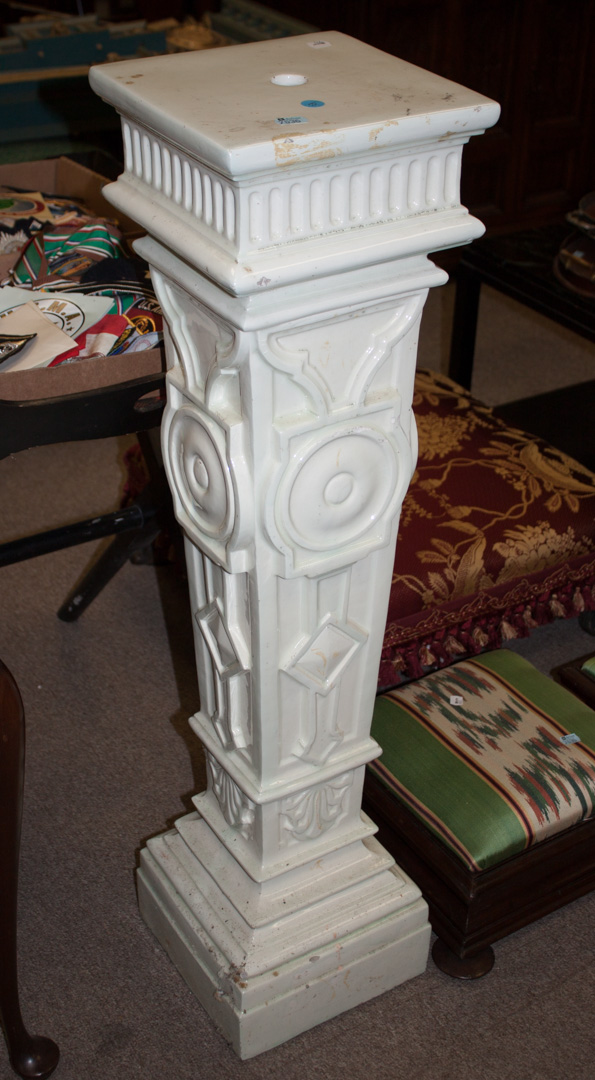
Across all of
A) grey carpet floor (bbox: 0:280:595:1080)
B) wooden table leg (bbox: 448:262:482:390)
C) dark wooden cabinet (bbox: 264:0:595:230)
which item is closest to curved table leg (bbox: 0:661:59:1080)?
grey carpet floor (bbox: 0:280:595:1080)

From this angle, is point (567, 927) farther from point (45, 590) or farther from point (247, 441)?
point (45, 590)

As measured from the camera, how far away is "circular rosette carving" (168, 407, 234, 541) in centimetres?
106

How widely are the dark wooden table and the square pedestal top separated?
1.28 metres

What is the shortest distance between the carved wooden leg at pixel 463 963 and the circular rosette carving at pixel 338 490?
2.44ft

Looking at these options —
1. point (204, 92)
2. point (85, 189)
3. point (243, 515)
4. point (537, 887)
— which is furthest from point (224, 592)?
point (85, 189)

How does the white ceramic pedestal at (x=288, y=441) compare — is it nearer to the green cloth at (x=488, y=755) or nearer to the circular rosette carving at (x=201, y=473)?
the circular rosette carving at (x=201, y=473)

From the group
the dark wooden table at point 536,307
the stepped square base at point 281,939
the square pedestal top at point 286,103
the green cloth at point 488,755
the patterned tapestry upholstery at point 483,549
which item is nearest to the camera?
the square pedestal top at point 286,103

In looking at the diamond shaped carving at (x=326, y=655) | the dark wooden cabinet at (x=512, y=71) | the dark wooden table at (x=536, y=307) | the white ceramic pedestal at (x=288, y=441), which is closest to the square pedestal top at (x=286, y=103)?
the white ceramic pedestal at (x=288, y=441)

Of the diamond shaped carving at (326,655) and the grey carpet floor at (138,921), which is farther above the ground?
the diamond shaped carving at (326,655)

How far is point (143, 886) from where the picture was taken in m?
1.58

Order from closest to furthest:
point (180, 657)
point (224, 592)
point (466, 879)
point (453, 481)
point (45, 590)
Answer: point (224, 592), point (466, 879), point (453, 481), point (180, 657), point (45, 590)

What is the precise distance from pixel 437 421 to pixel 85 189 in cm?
86

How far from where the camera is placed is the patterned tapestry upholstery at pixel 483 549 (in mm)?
1843

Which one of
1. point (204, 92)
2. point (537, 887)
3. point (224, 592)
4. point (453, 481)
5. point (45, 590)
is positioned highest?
point (204, 92)
